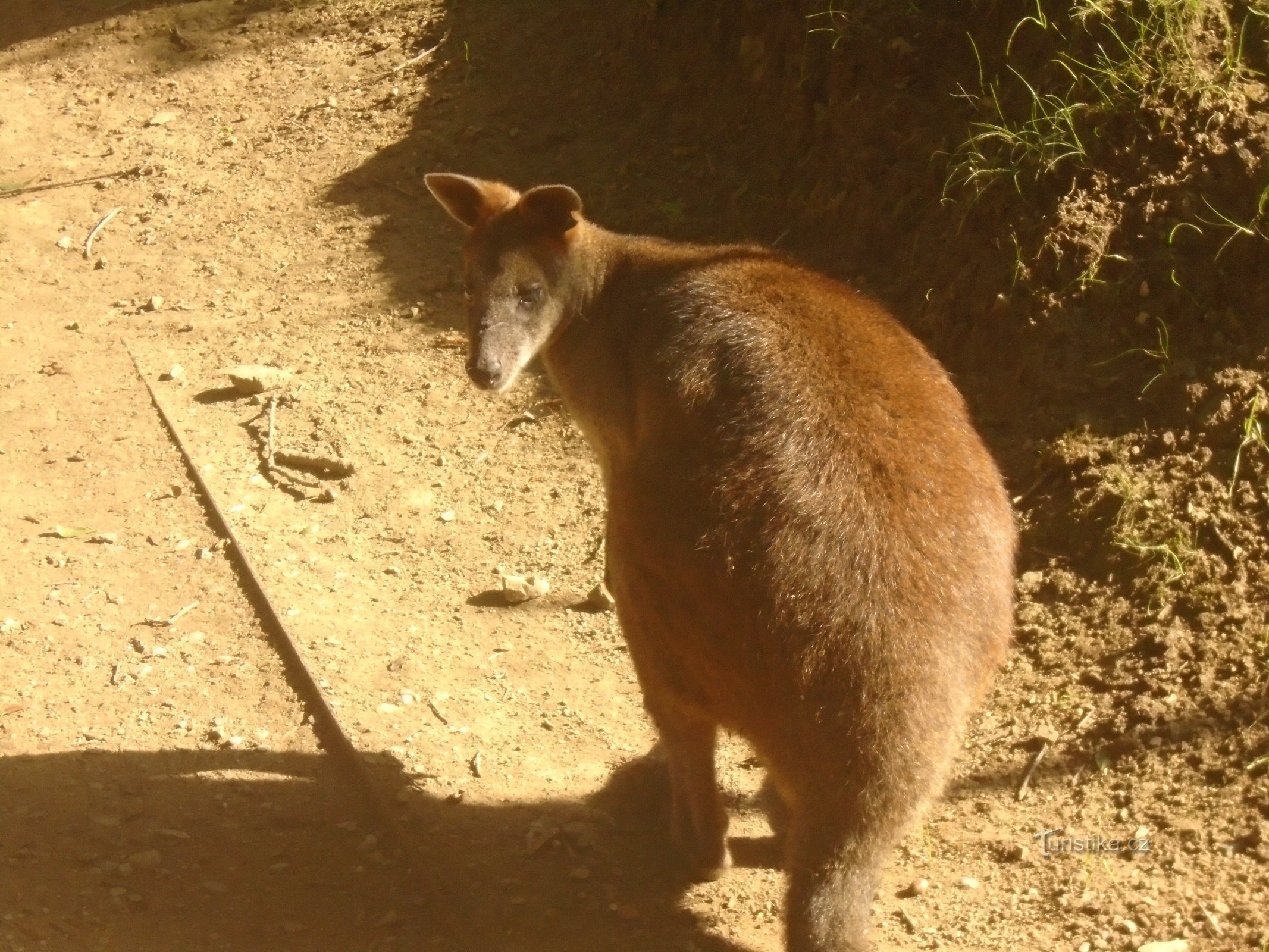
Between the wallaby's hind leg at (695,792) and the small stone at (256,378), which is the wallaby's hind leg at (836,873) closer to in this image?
the wallaby's hind leg at (695,792)

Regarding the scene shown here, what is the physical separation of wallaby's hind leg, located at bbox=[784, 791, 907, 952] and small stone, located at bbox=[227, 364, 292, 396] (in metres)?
4.29

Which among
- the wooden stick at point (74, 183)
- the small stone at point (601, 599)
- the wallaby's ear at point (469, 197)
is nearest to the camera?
the wallaby's ear at point (469, 197)

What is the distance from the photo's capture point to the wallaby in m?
3.27

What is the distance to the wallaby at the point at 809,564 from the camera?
327cm

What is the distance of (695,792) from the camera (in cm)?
406

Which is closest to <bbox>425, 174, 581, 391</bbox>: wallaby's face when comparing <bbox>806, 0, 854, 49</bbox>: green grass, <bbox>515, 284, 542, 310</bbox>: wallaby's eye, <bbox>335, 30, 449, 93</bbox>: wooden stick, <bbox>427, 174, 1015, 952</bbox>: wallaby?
<bbox>515, 284, 542, 310</bbox>: wallaby's eye

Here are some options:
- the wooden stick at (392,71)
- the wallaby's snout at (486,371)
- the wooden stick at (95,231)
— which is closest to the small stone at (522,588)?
the wallaby's snout at (486,371)

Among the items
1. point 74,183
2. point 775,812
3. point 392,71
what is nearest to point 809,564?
point 775,812

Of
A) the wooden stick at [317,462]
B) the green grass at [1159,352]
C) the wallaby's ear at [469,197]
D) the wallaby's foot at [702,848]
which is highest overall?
the wallaby's ear at [469,197]

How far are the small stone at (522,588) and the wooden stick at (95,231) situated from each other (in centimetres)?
409

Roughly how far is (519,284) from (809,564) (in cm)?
196

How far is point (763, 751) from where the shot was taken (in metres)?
3.52

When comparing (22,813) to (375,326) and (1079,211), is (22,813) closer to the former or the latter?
(375,326)

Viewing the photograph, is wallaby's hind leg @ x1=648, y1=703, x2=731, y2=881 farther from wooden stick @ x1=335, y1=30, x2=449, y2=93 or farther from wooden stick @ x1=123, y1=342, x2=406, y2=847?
wooden stick @ x1=335, y1=30, x2=449, y2=93
